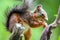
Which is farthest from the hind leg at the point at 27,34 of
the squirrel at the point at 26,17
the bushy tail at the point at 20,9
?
the bushy tail at the point at 20,9

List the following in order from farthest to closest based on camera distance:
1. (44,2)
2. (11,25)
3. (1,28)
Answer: (44,2), (1,28), (11,25)

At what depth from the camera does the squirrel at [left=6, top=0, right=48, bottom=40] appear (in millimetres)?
1517

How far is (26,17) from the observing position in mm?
1579

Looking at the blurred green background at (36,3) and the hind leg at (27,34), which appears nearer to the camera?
the hind leg at (27,34)

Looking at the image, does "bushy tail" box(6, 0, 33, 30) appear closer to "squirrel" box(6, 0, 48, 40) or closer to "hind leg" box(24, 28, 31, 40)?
"squirrel" box(6, 0, 48, 40)

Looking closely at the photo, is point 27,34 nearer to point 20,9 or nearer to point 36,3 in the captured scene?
point 20,9

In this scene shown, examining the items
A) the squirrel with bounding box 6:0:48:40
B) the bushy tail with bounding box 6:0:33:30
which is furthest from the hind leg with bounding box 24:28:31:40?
the bushy tail with bounding box 6:0:33:30

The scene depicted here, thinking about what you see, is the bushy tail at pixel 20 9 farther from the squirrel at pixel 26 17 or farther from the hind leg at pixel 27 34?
the hind leg at pixel 27 34

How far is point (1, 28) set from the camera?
1737mm

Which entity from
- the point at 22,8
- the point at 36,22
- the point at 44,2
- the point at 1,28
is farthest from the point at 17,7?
the point at 44,2

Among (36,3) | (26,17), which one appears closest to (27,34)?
(26,17)

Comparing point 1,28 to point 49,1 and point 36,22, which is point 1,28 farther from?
point 49,1

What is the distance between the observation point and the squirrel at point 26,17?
59.7 inches

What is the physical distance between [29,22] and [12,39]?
1.05 ft
